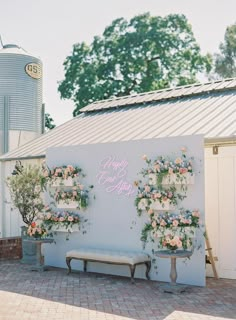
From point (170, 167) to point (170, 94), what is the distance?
421 centimetres

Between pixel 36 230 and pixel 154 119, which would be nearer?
pixel 36 230

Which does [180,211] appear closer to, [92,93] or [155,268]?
[155,268]

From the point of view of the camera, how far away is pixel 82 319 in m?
5.86

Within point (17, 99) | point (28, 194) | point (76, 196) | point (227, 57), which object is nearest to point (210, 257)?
point (76, 196)

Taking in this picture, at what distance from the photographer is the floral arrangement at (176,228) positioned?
24.1ft

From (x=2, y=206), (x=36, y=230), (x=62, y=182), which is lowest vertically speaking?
(x=36, y=230)

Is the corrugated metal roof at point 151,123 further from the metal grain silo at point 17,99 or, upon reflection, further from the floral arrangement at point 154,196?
the metal grain silo at point 17,99

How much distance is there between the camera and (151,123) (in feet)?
32.6

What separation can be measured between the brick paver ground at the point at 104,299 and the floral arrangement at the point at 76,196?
56.0 inches

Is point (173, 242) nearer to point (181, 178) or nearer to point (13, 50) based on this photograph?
point (181, 178)

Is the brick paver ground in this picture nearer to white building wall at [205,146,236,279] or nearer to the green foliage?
white building wall at [205,146,236,279]

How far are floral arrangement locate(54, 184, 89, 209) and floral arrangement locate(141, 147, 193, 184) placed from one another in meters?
1.59

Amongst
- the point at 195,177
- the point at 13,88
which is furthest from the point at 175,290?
the point at 13,88

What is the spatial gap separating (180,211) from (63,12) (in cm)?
618
